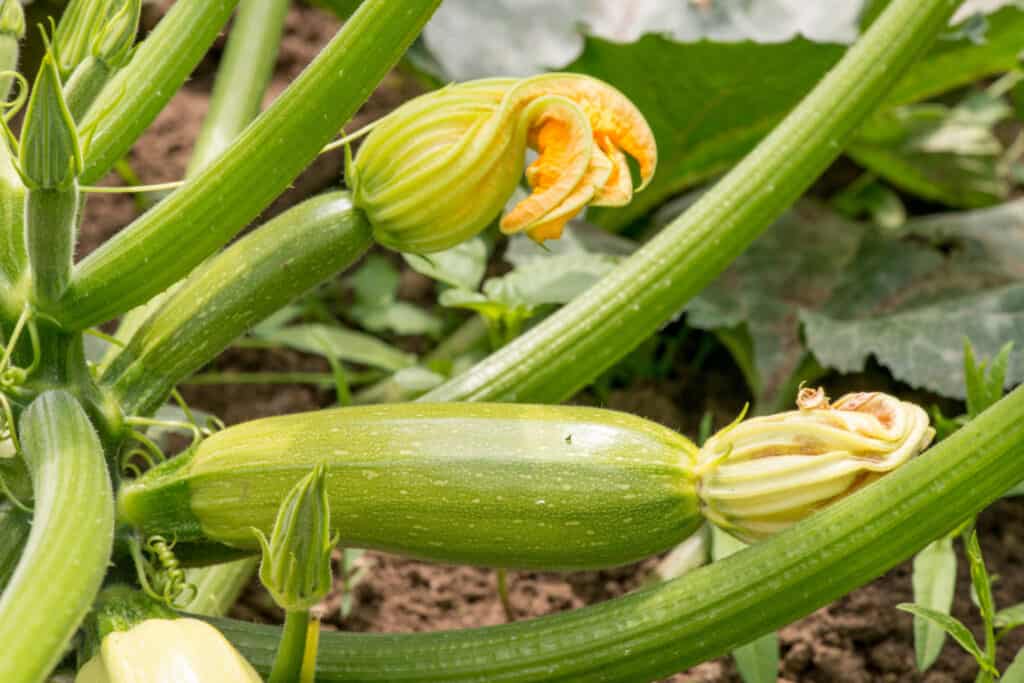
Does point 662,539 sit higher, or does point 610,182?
point 610,182

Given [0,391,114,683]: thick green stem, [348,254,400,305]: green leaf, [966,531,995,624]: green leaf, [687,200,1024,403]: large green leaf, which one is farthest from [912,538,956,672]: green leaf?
[348,254,400,305]: green leaf

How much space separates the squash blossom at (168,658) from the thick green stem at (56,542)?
9 cm

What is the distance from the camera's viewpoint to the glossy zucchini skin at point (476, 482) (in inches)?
59.2

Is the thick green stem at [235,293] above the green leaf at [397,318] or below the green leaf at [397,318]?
below

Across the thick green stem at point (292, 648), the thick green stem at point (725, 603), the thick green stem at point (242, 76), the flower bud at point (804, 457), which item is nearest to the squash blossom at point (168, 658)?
the thick green stem at point (292, 648)

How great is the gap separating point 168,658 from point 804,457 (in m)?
0.67

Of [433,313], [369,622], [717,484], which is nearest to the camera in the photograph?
[717,484]

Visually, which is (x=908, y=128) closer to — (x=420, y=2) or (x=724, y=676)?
(x=724, y=676)

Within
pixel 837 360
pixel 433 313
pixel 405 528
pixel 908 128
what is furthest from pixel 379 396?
pixel 908 128

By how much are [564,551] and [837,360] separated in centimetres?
89

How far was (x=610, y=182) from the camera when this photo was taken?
163 cm

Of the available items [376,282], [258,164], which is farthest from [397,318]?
[258,164]

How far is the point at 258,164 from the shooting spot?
1538mm

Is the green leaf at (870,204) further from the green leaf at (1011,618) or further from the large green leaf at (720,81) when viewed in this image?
the green leaf at (1011,618)
